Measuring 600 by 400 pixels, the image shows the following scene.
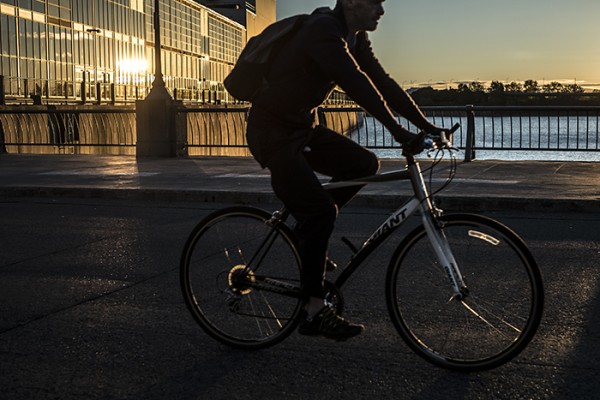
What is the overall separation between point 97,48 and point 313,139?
61201 mm

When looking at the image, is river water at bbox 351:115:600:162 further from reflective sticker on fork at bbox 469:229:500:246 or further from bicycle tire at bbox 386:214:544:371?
reflective sticker on fork at bbox 469:229:500:246

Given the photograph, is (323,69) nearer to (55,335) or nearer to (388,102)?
(388,102)

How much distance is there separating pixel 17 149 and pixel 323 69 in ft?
103

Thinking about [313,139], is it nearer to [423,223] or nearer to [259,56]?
[259,56]

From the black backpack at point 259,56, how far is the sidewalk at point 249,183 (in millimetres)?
6482

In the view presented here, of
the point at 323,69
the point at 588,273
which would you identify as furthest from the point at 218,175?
the point at 323,69

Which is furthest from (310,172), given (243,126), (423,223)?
(243,126)

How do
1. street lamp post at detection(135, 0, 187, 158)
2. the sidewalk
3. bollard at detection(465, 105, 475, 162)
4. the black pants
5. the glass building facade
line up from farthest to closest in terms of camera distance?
the glass building facade < street lamp post at detection(135, 0, 187, 158) < bollard at detection(465, 105, 475, 162) < the sidewalk < the black pants

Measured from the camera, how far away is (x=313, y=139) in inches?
165

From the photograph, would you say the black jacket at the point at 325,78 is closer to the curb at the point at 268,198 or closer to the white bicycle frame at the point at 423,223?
the white bicycle frame at the point at 423,223

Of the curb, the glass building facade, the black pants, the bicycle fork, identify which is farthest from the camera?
the glass building facade

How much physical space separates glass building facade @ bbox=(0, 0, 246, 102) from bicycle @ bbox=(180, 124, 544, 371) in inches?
1574

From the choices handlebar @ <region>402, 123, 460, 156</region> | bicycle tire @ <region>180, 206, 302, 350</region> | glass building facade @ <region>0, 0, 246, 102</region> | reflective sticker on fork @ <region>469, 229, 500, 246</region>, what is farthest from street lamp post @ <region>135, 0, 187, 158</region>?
glass building facade @ <region>0, 0, 246, 102</region>

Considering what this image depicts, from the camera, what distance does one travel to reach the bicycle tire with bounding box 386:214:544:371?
12.4ft
